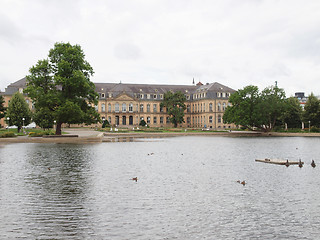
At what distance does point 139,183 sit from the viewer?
72.6ft

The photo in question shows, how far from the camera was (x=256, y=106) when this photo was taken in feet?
325

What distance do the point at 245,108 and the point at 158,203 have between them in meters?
86.6

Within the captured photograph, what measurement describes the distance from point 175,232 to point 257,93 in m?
93.9

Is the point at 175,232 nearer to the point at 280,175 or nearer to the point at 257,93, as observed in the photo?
the point at 280,175

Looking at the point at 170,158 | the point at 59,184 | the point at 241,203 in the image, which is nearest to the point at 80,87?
the point at 170,158

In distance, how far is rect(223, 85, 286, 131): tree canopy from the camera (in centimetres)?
9806

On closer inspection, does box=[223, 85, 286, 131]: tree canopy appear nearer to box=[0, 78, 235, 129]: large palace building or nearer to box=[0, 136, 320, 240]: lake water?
box=[0, 78, 235, 129]: large palace building

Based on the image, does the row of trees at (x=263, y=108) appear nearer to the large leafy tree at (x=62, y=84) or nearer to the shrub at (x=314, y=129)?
the shrub at (x=314, y=129)

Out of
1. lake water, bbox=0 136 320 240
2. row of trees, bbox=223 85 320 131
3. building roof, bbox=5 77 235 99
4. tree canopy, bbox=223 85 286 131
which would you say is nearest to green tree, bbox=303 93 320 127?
row of trees, bbox=223 85 320 131

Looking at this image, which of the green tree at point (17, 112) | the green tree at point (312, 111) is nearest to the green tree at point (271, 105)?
the green tree at point (312, 111)

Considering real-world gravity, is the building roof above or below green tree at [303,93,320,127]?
above

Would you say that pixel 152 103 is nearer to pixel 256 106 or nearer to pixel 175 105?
pixel 175 105

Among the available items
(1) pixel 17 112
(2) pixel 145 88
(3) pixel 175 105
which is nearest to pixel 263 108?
(3) pixel 175 105

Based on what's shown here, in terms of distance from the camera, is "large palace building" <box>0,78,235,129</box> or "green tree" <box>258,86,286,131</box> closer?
"green tree" <box>258,86,286,131</box>
